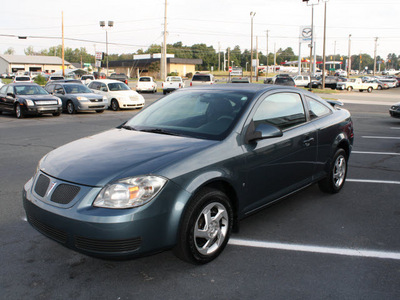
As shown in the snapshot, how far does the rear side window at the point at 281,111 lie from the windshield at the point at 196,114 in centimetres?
22

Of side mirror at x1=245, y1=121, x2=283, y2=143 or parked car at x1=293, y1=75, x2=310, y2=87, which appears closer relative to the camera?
side mirror at x1=245, y1=121, x2=283, y2=143

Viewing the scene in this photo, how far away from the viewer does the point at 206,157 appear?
11.3ft

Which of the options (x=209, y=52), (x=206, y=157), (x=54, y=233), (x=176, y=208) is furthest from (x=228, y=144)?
(x=209, y=52)

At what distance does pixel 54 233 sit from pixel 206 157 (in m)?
1.41

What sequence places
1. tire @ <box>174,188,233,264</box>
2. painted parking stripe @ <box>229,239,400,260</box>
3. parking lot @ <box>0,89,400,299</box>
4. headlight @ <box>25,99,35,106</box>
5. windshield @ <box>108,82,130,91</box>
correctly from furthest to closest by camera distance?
1. windshield @ <box>108,82,130,91</box>
2. headlight @ <box>25,99,35,106</box>
3. painted parking stripe @ <box>229,239,400,260</box>
4. tire @ <box>174,188,233,264</box>
5. parking lot @ <box>0,89,400,299</box>

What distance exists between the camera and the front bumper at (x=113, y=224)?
114 inches

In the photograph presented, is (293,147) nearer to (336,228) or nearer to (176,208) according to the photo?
(336,228)

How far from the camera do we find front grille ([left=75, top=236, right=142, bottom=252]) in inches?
115

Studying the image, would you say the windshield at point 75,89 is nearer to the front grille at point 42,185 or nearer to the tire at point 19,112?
the tire at point 19,112

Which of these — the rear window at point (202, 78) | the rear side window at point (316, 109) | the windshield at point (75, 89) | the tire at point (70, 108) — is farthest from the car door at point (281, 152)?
the rear window at point (202, 78)

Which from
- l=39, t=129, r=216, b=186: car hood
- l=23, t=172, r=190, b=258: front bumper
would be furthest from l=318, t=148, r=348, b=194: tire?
l=23, t=172, r=190, b=258: front bumper

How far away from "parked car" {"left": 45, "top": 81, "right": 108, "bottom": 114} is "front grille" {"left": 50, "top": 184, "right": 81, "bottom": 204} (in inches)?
617

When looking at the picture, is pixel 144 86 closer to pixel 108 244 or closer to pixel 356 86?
pixel 356 86

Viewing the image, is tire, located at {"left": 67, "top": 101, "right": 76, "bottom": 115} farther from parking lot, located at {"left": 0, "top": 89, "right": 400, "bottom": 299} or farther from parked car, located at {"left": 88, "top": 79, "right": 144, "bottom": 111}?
parking lot, located at {"left": 0, "top": 89, "right": 400, "bottom": 299}
